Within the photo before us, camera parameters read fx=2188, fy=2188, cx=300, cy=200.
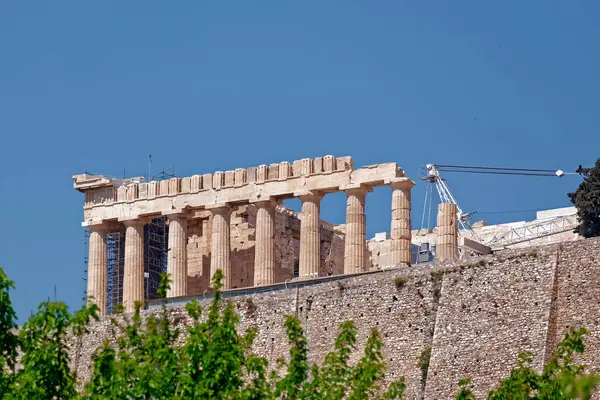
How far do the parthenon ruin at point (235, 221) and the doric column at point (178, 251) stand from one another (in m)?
0.03

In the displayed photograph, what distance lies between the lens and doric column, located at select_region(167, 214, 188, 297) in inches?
2963

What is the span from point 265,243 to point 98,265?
695 cm

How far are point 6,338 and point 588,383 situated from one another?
15.5 m

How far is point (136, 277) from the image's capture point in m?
75.9

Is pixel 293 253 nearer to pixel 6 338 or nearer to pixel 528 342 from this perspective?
pixel 528 342

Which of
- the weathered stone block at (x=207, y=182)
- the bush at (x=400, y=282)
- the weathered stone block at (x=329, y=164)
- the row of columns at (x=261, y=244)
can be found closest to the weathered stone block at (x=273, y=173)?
the row of columns at (x=261, y=244)

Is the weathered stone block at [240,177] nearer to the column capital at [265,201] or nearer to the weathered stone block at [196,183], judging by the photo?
the column capital at [265,201]

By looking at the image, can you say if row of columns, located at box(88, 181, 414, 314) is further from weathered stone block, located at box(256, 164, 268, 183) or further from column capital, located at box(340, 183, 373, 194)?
weathered stone block, located at box(256, 164, 268, 183)

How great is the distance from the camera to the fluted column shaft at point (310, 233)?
7256cm

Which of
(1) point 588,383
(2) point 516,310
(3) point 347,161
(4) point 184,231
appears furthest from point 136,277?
(1) point 588,383

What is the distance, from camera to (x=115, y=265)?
79.6 metres

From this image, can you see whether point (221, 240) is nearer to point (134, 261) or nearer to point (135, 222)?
point (134, 261)

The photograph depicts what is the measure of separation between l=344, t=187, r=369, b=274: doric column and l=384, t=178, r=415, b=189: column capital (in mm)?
984

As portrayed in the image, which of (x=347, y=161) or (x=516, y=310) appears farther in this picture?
(x=347, y=161)
